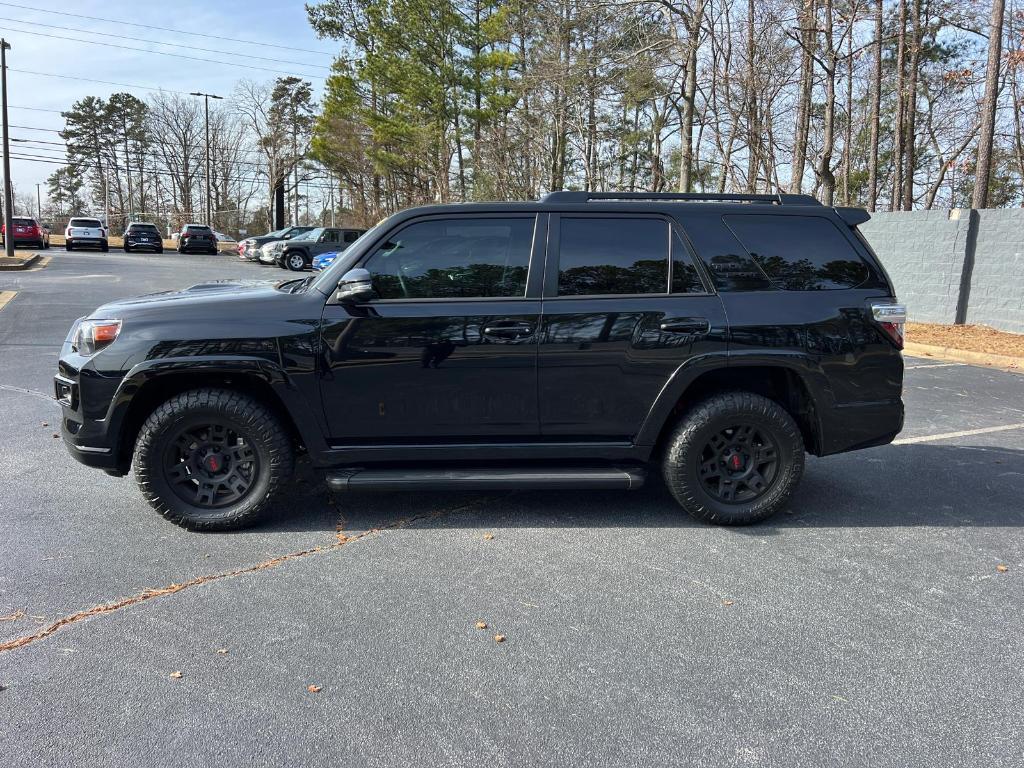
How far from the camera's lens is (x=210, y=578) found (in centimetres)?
367

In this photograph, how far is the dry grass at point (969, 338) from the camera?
11.0 metres

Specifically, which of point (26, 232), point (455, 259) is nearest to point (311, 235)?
point (26, 232)

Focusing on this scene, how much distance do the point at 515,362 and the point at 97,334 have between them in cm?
230

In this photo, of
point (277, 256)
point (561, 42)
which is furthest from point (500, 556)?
point (277, 256)

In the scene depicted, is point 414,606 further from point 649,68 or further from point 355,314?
point 649,68

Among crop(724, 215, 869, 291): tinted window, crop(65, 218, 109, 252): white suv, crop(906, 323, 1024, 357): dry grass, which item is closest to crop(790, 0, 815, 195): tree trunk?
crop(906, 323, 1024, 357): dry grass

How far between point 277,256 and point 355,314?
26.6 metres

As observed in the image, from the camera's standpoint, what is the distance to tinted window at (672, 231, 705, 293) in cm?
430

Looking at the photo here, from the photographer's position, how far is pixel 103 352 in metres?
4.05

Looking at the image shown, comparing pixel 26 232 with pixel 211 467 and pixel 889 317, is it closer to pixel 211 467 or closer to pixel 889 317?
pixel 211 467

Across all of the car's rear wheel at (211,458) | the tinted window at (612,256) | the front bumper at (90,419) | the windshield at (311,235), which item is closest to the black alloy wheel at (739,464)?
the tinted window at (612,256)

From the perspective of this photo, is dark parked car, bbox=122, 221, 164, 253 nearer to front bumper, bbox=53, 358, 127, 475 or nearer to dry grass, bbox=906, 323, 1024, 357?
dry grass, bbox=906, 323, 1024, 357

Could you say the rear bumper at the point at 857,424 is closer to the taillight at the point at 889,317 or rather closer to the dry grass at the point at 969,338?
the taillight at the point at 889,317

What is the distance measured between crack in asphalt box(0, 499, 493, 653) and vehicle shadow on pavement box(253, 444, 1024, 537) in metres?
0.02
